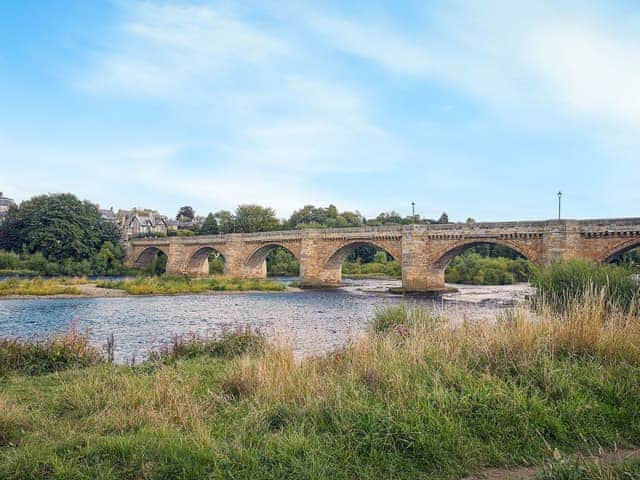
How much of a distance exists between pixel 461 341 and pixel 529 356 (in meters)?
1.36

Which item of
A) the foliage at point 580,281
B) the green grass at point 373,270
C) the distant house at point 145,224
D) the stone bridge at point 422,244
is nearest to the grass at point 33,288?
the stone bridge at point 422,244

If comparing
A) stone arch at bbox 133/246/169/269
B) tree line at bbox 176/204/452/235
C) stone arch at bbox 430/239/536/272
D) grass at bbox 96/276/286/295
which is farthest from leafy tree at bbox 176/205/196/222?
stone arch at bbox 430/239/536/272

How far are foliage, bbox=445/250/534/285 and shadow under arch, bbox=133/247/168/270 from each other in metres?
42.6

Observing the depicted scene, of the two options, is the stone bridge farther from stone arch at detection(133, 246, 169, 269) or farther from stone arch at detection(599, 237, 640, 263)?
stone arch at detection(133, 246, 169, 269)

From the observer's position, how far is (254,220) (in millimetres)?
84438

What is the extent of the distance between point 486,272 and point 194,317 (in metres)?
38.0

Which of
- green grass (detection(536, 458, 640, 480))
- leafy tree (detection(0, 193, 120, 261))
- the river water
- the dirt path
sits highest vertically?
leafy tree (detection(0, 193, 120, 261))

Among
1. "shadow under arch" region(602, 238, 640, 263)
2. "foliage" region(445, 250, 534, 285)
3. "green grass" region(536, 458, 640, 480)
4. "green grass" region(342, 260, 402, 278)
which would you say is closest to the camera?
"green grass" region(536, 458, 640, 480)

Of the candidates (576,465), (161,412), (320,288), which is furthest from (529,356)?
(320,288)

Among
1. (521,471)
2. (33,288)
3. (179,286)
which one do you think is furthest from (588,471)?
(179,286)

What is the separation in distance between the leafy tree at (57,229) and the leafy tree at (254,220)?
20097 millimetres

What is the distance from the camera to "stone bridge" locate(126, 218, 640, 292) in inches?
1180

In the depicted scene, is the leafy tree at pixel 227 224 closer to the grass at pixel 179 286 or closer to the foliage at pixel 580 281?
the grass at pixel 179 286

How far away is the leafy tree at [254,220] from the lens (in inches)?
3307
